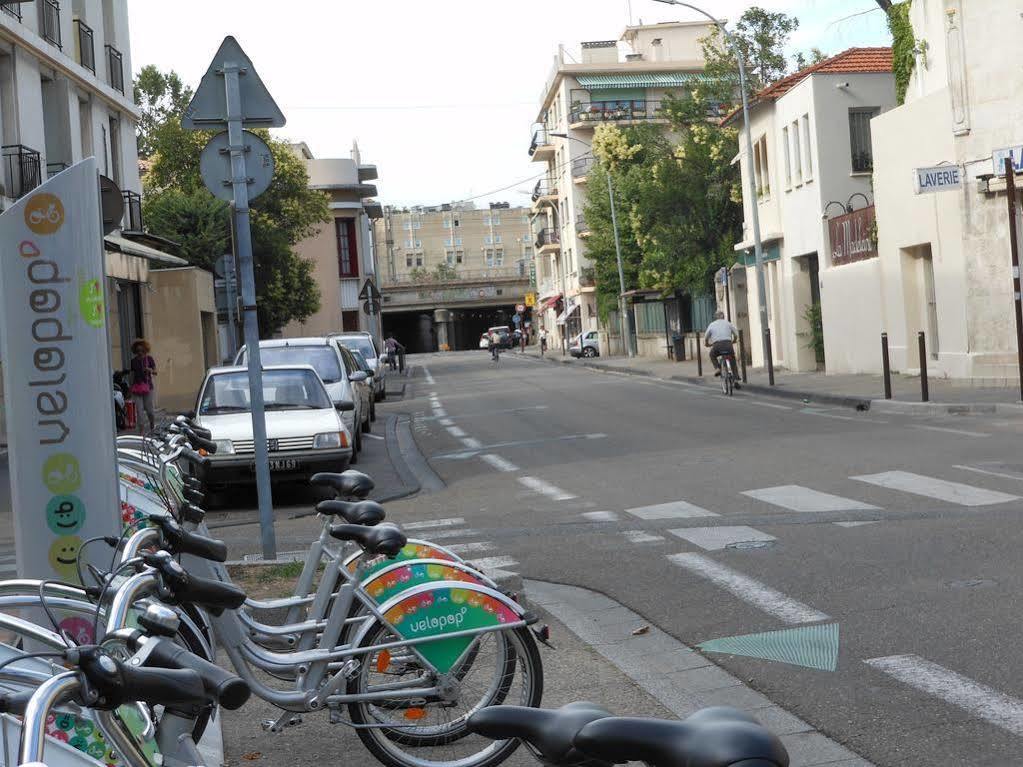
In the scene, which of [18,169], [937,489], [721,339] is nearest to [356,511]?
[937,489]

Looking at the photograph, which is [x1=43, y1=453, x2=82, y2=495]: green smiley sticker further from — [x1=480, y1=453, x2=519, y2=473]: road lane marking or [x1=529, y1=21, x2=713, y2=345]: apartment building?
[x1=529, y1=21, x2=713, y2=345]: apartment building

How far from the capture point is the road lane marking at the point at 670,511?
11.4m

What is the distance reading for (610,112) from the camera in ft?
275

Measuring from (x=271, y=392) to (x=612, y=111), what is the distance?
69955 millimetres

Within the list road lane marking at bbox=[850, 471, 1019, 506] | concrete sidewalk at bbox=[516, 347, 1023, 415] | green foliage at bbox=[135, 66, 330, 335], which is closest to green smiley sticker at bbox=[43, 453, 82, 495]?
road lane marking at bbox=[850, 471, 1019, 506]

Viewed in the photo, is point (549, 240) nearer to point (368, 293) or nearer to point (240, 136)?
point (368, 293)

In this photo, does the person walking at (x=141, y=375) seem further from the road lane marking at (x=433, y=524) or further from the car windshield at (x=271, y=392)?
the road lane marking at (x=433, y=524)

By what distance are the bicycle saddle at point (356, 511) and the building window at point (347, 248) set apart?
73.7 metres

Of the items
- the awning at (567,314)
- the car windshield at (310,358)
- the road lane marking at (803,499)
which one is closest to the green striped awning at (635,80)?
the awning at (567,314)

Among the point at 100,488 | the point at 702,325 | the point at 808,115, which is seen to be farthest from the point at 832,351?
the point at 100,488

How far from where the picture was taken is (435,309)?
398 ft

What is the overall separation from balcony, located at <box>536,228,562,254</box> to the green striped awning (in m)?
12.8

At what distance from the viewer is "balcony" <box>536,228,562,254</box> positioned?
3723 inches

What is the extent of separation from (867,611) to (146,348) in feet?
68.2
